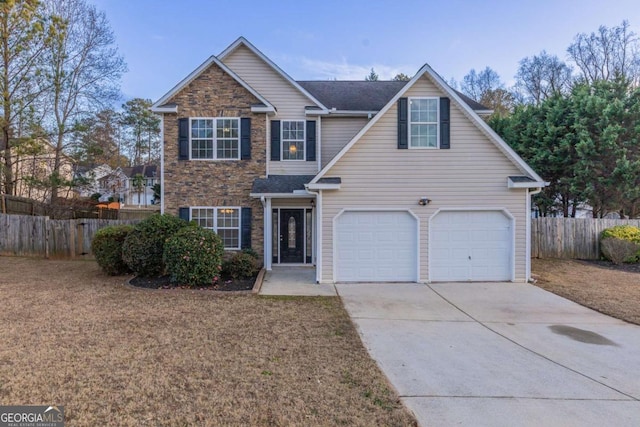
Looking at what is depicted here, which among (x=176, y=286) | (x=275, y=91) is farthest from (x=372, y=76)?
(x=176, y=286)

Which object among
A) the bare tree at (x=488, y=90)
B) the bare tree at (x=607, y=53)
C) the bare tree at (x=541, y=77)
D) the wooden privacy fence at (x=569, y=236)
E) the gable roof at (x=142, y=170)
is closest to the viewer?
the wooden privacy fence at (x=569, y=236)

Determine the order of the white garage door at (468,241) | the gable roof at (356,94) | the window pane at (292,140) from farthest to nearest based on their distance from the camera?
the gable roof at (356,94) < the window pane at (292,140) < the white garage door at (468,241)

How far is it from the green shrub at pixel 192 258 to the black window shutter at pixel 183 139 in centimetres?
391

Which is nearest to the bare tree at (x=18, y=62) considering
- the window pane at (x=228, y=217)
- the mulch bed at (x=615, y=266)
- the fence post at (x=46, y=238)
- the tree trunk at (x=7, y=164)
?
the tree trunk at (x=7, y=164)

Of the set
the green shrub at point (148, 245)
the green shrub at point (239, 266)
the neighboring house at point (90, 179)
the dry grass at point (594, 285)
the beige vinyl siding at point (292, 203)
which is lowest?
the dry grass at point (594, 285)

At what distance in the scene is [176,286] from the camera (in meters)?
9.70

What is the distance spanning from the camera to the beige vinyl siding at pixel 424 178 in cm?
1055

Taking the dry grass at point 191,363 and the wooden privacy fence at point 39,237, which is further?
the wooden privacy fence at point 39,237

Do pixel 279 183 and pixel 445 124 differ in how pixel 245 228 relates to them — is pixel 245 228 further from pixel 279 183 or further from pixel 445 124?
pixel 445 124

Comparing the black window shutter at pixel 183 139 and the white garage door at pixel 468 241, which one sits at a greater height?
the black window shutter at pixel 183 139

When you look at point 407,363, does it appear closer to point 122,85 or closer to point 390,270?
point 390,270

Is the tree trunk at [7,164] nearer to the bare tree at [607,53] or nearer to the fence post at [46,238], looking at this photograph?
the fence post at [46,238]

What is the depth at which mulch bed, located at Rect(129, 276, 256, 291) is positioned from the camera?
9617 mm

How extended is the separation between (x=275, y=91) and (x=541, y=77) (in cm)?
2758
